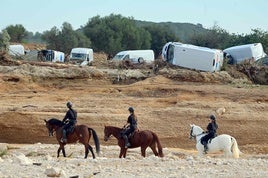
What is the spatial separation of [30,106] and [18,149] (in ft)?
31.8

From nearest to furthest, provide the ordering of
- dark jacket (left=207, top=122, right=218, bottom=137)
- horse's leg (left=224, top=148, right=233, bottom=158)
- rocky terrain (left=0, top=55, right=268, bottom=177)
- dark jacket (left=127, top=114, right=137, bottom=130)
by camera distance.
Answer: dark jacket (left=127, top=114, right=137, bottom=130) → horse's leg (left=224, top=148, right=233, bottom=158) → dark jacket (left=207, top=122, right=218, bottom=137) → rocky terrain (left=0, top=55, right=268, bottom=177)

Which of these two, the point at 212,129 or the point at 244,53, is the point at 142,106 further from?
the point at 244,53

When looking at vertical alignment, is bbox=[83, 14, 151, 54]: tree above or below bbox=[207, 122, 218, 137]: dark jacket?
above

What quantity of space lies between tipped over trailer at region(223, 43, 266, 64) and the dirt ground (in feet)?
30.0

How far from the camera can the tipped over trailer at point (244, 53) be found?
180ft

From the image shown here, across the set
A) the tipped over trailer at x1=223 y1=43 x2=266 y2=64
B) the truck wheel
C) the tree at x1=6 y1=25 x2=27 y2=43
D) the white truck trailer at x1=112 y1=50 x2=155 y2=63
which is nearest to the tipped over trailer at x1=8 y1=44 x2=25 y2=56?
the white truck trailer at x1=112 y1=50 x2=155 y2=63

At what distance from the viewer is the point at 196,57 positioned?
4909 centimetres

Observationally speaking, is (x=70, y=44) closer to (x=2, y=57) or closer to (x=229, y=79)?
(x=2, y=57)

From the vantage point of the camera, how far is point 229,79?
47.7 metres

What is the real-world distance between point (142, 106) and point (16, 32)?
69.7m

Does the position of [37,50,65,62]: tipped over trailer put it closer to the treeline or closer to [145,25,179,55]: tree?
the treeline

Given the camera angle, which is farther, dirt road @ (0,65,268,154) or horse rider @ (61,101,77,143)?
dirt road @ (0,65,268,154)

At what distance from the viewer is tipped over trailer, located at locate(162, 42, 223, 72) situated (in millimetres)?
48625

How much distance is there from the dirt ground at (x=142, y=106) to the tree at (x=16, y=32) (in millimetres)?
57258
